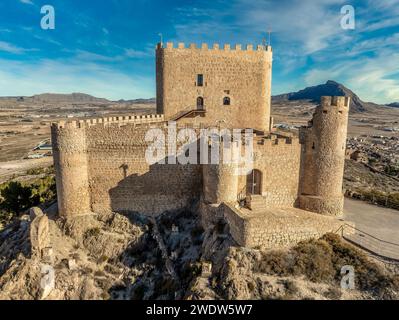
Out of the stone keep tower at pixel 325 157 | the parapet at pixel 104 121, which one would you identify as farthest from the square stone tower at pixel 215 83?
the stone keep tower at pixel 325 157

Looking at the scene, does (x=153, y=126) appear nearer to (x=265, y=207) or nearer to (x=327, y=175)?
(x=265, y=207)

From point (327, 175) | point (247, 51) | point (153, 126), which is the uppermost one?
point (247, 51)

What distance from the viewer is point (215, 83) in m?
22.6

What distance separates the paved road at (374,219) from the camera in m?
16.4

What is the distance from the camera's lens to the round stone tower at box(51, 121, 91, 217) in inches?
746

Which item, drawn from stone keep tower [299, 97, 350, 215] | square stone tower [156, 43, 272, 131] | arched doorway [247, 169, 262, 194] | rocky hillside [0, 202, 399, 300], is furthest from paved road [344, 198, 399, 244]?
square stone tower [156, 43, 272, 131]

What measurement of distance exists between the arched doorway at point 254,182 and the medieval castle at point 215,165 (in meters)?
0.06

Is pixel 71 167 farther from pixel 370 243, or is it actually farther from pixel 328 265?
pixel 370 243

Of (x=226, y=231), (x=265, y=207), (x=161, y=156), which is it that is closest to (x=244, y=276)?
(x=226, y=231)

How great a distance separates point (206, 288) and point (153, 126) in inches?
397

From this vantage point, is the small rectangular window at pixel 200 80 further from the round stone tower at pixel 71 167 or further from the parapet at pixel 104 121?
the round stone tower at pixel 71 167

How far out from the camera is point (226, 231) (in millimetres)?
16625

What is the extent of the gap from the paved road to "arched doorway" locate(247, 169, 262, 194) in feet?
18.5

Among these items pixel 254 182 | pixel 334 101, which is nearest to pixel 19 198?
pixel 254 182
